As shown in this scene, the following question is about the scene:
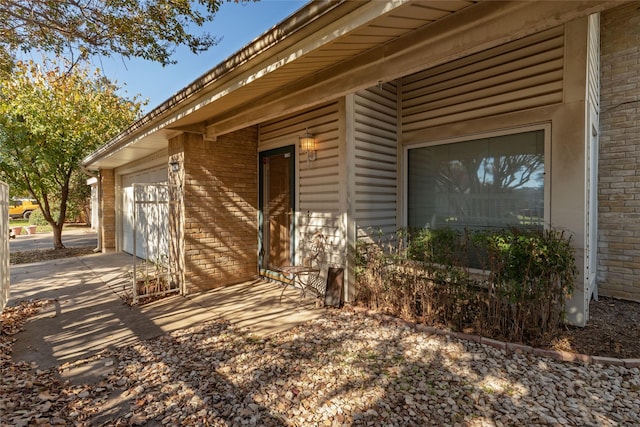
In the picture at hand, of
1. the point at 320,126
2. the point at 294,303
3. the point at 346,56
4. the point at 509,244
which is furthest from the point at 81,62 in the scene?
the point at 509,244

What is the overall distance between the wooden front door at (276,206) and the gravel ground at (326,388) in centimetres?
240

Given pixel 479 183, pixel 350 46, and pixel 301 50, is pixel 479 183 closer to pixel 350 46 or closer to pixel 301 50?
pixel 350 46

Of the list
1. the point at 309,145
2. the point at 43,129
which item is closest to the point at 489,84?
the point at 309,145

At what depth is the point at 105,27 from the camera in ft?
13.6

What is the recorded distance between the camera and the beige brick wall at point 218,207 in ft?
15.6

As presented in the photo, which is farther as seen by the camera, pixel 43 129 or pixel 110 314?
pixel 43 129

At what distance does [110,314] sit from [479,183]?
5116 millimetres

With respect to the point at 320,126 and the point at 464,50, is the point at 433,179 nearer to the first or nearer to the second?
the point at 320,126

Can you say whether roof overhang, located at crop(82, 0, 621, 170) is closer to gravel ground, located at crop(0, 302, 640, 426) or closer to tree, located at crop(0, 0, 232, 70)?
tree, located at crop(0, 0, 232, 70)

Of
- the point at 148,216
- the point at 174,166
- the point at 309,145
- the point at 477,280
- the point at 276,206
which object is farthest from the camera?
the point at 148,216

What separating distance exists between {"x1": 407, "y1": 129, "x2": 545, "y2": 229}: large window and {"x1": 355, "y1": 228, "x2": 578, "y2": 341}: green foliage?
35cm

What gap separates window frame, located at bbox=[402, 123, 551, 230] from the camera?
3.37 metres

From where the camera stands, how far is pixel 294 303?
14.3 ft

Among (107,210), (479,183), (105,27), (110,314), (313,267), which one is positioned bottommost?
(110,314)
